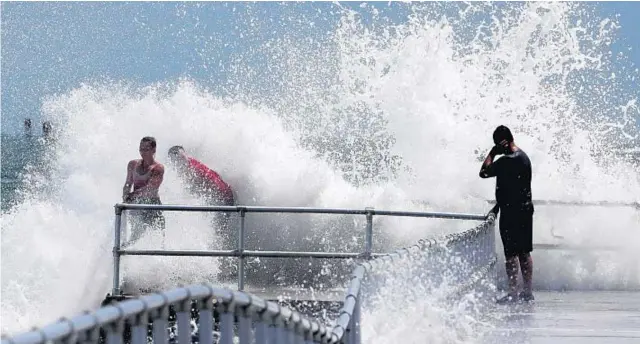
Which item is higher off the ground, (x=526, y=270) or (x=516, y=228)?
(x=516, y=228)

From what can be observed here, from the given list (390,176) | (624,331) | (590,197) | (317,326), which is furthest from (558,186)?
(317,326)

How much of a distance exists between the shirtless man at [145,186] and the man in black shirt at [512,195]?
3.43 metres

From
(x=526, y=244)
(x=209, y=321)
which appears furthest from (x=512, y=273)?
(x=209, y=321)

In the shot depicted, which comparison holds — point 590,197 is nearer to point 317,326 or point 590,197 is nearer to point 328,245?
point 328,245

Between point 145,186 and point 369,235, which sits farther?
point 145,186

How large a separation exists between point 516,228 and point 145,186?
412cm

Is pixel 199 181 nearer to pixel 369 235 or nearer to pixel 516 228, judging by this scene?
pixel 369 235

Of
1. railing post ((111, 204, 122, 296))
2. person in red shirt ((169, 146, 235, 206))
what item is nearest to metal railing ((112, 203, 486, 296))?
railing post ((111, 204, 122, 296))

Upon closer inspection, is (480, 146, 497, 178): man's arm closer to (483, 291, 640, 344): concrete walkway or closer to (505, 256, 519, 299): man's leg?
(505, 256, 519, 299): man's leg

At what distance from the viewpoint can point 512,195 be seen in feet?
42.5

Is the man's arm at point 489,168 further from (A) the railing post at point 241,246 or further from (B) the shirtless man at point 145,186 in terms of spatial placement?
(B) the shirtless man at point 145,186

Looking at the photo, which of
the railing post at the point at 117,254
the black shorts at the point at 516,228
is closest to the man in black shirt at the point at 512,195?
the black shorts at the point at 516,228

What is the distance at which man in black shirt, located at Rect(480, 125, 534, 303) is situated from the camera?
42.2 ft

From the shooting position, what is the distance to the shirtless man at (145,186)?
14.2 metres
